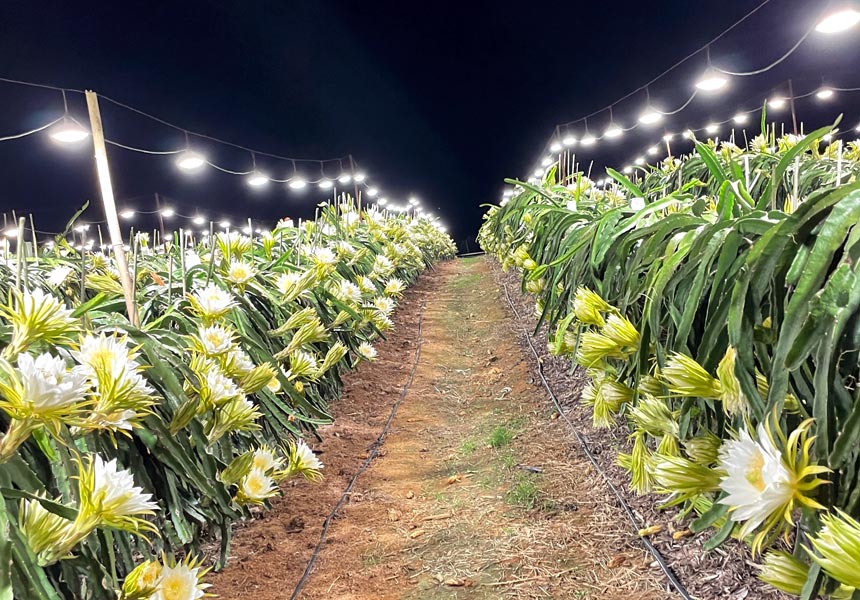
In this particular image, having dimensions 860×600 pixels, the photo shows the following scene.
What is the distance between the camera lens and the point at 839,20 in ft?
9.59

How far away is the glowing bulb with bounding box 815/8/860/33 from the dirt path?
2496 mm

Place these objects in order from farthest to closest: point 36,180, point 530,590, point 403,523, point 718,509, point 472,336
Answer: point 36,180 < point 472,336 < point 403,523 < point 530,590 < point 718,509

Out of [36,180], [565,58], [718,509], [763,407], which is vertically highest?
[565,58]

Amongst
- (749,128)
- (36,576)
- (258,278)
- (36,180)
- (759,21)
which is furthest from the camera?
(749,128)

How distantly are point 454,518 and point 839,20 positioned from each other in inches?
128

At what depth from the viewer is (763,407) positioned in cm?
60

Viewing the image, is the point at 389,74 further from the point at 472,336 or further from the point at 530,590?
the point at 530,590

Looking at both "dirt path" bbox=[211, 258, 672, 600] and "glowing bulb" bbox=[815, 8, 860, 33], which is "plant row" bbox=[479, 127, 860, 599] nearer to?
"dirt path" bbox=[211, 258, 672, 600]

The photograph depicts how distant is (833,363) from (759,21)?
22.8 feet

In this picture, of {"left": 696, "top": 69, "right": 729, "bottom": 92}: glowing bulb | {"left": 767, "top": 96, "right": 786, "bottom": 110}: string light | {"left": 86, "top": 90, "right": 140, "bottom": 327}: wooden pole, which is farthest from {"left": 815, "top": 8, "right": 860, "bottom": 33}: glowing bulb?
{"left": 86, "top": 90, "right": 140, "bottom": 327}: wooden pole

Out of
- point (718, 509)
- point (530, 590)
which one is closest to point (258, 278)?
point (530, 590)

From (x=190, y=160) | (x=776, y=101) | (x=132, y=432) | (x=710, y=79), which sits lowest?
(x=132, y=432)

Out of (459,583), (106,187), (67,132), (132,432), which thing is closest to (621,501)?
(459,583)

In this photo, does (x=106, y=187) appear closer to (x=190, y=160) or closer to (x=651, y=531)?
(x=651, y=531)
